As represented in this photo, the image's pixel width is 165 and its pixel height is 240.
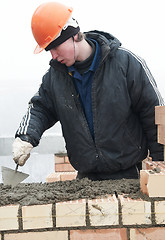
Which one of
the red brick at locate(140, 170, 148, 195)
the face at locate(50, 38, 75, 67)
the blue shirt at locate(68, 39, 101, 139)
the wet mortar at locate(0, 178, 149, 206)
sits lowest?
the wet mortar at locate(0, 178, 149, 206)

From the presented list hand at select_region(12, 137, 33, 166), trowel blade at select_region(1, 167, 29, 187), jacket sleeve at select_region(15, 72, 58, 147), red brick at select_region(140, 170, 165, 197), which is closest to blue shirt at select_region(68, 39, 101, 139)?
jacket sleeve at select_region(15, 72, 58, 147)

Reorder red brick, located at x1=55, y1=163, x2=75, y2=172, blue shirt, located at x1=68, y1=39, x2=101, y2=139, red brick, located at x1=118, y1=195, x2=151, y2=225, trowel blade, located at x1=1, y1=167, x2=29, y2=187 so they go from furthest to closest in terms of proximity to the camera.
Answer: red brick, located at x1=55, y1=163, x2=75, y2=172
blue shirt, located at x1=68, y1=39, x2=101, y2=139
trowel blade, located at x1=1, y1=167, x2=29, y2=187
red brick, located at x1=118, y1=195, x2=151, y2=225

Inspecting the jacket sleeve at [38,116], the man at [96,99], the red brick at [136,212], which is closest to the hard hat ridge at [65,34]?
the man at [96,99]

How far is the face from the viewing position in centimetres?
257

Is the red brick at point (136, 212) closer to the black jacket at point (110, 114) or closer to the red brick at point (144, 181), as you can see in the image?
the red brick at point (144, 181)

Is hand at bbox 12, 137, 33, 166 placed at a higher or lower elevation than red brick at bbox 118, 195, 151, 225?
higher

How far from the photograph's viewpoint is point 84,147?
276cm

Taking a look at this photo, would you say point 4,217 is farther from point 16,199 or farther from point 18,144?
point 18,144

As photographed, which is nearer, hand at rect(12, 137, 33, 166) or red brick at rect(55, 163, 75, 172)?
hand at rect(12, 137, 33, 166)

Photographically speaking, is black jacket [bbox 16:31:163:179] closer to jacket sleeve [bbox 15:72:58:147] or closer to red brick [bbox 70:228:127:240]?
jacket sleeve [bbox 15:72:58:147]

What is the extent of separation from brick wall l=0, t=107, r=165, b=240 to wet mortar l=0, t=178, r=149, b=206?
0.06m

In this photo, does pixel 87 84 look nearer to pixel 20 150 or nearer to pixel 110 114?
pixel 110 114

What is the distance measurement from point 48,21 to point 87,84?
0.67 metres

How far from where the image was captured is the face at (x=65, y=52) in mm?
2570
